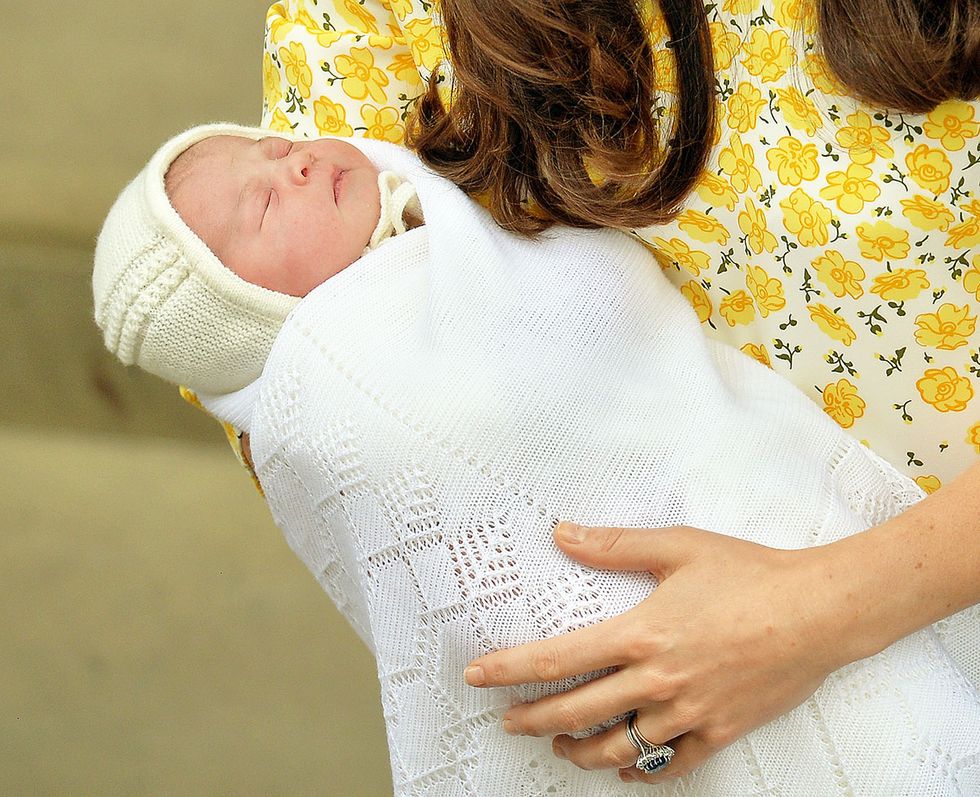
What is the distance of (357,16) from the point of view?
1086mm

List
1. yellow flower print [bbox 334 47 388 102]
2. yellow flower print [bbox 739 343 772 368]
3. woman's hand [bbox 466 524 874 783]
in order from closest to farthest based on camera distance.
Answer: woman's hand [bbox 466 524 874 783] < yellow flower print [bbox 739 343 772 368] < yellow flower print [bbox 334 47 388 102]

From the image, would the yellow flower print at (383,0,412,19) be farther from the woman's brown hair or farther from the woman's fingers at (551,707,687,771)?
the woman's fingers at (551,707,687,771)

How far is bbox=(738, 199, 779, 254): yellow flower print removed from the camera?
0.87m

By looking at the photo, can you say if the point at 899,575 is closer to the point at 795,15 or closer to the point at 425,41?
the point at 795,15

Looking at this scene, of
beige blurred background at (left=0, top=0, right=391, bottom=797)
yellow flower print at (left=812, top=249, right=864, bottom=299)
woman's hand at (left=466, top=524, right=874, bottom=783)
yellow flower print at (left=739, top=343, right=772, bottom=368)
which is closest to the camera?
woman's hand at (left=466, top=524, right=874, bottom=783)

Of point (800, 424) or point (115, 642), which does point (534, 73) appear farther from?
point (115, 642)

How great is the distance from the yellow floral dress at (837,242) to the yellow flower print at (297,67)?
381 mm

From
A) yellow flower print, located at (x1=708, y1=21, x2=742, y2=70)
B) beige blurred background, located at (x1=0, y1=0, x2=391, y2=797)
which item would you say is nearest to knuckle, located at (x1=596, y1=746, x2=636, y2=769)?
yellow flower print, located at (x1=708, y1=21, x2=742, y2=70)

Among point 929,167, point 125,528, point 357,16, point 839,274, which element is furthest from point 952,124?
point 125,528

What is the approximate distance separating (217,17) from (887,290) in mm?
1400

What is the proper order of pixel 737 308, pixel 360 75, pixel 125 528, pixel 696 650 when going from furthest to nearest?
pixel 125 528, pixel 360 75, pixel 737 308, pixel 696 650

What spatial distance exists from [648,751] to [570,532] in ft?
0.56

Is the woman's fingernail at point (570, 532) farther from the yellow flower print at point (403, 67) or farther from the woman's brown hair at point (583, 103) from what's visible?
the yellow flower print at point (403, 67)

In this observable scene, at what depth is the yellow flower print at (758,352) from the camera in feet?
3.12
